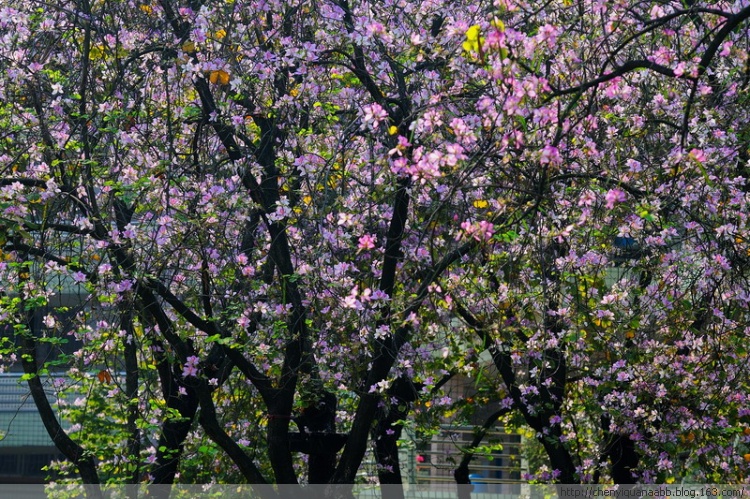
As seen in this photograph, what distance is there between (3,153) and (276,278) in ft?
7.62

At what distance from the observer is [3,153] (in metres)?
8.22

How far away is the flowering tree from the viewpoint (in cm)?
633

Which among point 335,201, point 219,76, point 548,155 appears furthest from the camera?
point 219,76

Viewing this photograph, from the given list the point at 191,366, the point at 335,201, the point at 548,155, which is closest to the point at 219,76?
the point at 335,201

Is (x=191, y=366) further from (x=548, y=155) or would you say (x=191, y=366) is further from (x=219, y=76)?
(x=548, y=155)

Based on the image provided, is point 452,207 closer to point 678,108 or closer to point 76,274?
point 678,108

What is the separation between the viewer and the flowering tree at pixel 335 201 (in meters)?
6.33

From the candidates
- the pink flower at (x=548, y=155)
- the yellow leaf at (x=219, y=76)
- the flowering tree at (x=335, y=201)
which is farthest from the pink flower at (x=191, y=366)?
the pink flower at (x=548, y=155)

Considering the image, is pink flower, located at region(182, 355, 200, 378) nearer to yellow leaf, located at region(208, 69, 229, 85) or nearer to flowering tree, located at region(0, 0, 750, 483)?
flowering tree, located at region(0, 0, 750, 483)

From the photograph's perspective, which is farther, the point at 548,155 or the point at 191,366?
the point at 191,366

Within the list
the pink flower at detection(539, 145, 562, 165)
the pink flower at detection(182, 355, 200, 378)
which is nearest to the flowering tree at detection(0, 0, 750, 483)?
the pink flower at detection(182, 355, 200, 378)

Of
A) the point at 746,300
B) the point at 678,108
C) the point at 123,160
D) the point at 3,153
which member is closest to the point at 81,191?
the point at 123,160

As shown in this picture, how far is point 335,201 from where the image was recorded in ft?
20.7

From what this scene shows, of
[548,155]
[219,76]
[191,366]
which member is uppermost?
[219,76]
